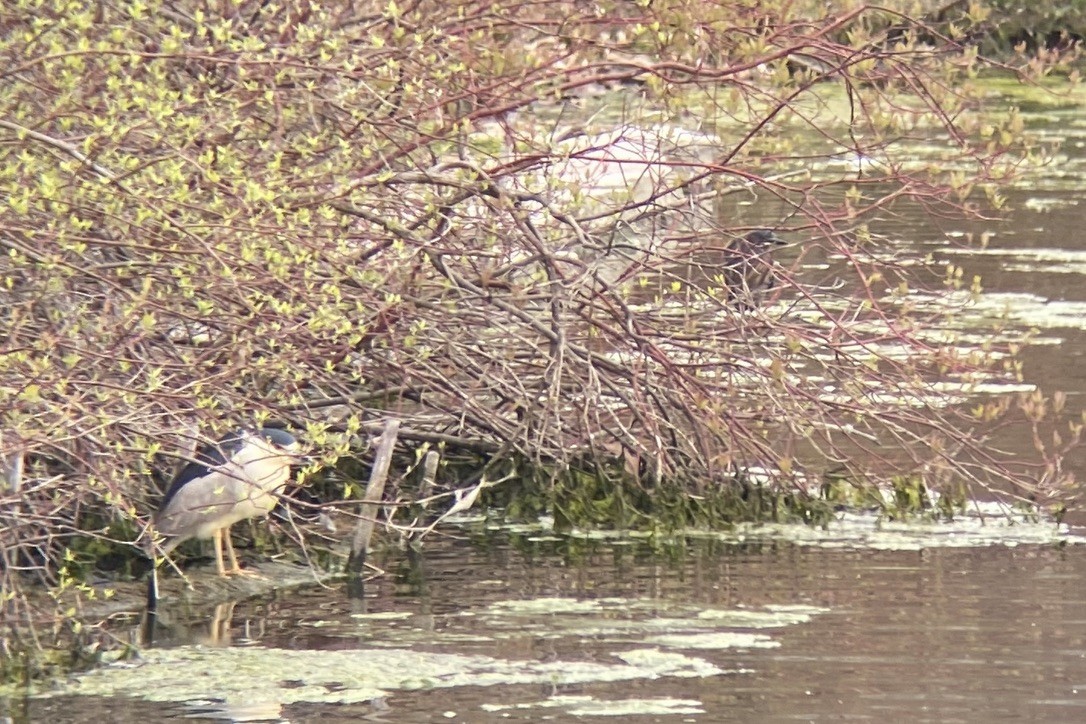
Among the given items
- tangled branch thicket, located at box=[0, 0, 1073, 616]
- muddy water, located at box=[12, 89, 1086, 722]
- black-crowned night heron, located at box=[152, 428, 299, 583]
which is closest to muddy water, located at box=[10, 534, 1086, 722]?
muddy water, located at box=[12, 89, 1086, 722]

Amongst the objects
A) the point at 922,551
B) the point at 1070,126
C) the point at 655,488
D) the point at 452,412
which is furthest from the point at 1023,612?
the point at 1070,126

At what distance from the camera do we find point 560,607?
8023mm

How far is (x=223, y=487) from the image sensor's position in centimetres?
811

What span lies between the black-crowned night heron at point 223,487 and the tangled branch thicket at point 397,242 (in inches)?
4.6

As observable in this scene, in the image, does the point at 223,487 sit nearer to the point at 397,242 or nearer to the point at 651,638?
the point at 397,242

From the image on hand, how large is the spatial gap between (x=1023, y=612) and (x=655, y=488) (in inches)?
81.3

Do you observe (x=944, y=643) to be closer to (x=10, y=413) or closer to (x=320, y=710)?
(x=320, y=710)

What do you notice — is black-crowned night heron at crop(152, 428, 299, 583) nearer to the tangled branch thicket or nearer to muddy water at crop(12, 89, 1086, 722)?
the tangled branch thicket

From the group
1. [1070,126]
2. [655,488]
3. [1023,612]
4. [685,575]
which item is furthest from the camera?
[1070,126]

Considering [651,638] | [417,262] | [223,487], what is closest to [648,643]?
[651,638]

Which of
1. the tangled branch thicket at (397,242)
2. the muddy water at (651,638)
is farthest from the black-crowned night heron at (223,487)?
the muddy water at (651,638)

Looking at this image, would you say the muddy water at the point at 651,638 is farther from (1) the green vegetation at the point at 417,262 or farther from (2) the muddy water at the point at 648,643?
(1) the green vegetation at the point at 417,262

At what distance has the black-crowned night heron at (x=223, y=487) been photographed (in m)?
8.17

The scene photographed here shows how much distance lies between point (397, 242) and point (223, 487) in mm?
1072
